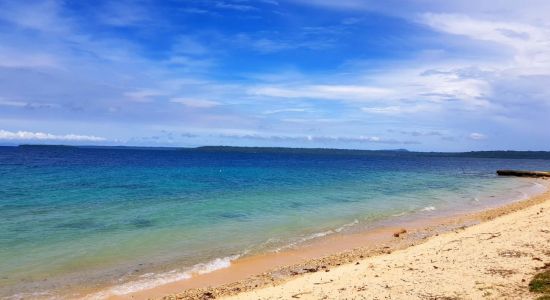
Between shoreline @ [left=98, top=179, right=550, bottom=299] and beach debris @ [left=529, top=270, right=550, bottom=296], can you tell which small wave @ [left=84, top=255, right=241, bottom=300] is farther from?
beach debris @ [left=529, top=270, right=550, bottom=296]

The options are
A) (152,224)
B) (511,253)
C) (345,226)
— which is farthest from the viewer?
(345,226)

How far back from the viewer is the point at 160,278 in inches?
488

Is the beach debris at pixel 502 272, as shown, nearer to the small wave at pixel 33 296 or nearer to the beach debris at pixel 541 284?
the beach debris at pixel 541 284

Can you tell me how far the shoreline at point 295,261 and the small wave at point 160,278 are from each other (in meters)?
0.20

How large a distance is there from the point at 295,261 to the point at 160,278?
14.6 feet

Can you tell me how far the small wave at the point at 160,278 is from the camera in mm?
11242

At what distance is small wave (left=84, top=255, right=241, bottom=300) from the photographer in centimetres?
1124

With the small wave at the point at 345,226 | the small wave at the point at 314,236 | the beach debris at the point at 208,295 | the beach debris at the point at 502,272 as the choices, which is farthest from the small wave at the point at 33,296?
the small wave at the point at 345,226

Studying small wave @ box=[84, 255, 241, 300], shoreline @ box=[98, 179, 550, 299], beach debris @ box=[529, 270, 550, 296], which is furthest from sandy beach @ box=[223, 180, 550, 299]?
small wave @ box=[84, 255, 241, 300]

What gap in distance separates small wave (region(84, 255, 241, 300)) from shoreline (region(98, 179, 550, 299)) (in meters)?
0.20

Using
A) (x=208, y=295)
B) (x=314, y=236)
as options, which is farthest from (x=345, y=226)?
(x=208, y=295)

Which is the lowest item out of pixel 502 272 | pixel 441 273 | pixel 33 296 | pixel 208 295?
pixel 33 296

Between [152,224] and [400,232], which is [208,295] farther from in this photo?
[400,232]

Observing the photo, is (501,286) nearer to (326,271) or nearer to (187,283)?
(326,271)
